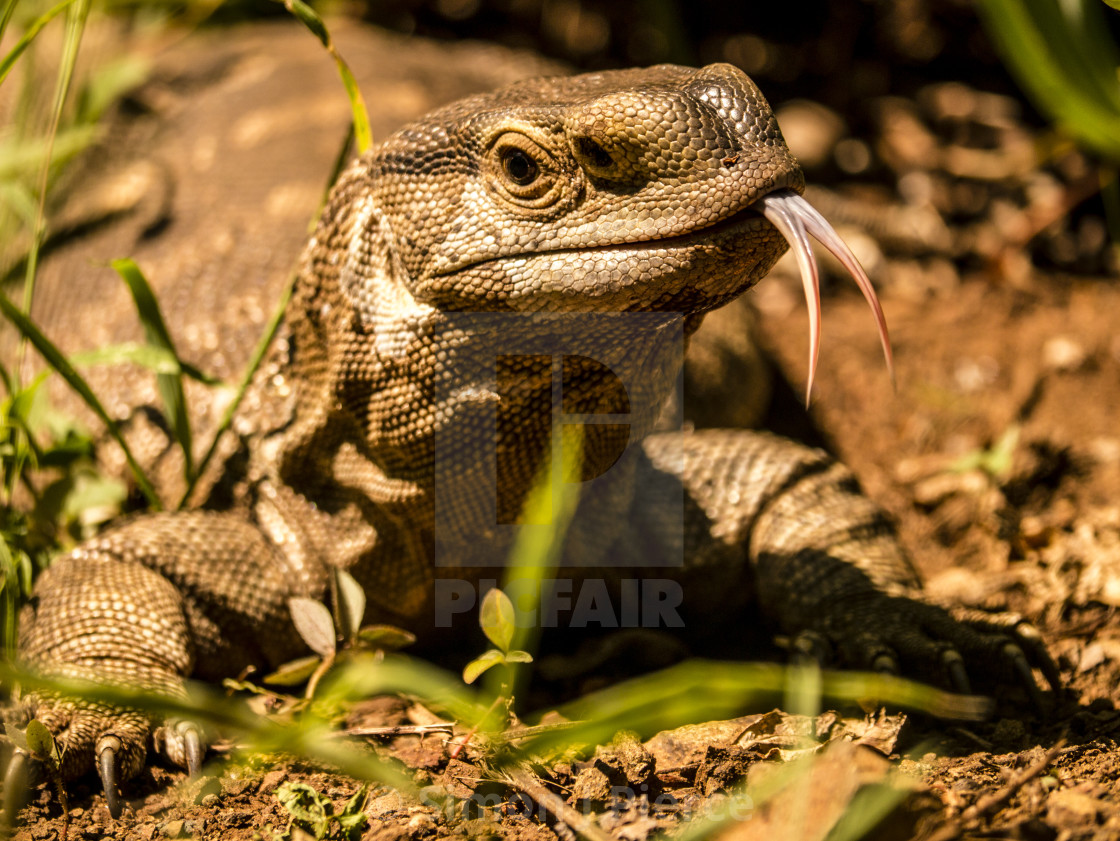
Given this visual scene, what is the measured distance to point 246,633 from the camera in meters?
3.40

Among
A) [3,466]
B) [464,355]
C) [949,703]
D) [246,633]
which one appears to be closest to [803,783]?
[949,703]

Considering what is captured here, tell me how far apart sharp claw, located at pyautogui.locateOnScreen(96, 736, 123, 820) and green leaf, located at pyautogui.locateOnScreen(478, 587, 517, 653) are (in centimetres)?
101

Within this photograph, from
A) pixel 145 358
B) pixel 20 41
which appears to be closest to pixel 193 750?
pixel 145 358

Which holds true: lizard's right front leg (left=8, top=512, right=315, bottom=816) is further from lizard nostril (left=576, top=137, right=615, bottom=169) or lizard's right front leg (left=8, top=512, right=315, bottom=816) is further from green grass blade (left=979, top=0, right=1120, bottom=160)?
green grass blade (left=979, top=0, right=1120, bottom=160)

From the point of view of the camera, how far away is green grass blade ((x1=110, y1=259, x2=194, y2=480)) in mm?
3416

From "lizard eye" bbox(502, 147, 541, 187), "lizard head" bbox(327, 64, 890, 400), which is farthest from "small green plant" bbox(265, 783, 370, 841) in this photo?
"lizard eye" bbox(502, 147, 541, 187)

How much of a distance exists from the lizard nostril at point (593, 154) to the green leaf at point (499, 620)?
1.11 m

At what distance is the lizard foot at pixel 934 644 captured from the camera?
9.89 feet

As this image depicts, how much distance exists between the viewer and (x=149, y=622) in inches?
124

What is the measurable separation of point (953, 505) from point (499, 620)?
2335mm

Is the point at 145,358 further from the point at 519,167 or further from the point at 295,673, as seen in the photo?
the point at 519,167

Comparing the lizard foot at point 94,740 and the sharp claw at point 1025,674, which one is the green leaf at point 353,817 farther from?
the sharp claw at point 1025,674

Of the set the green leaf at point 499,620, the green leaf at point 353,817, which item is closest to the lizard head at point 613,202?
the green leaf at point 499,620

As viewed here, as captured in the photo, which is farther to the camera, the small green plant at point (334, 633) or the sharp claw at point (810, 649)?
the sharp claw at point (810, 649)
